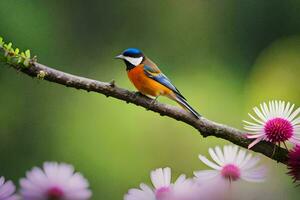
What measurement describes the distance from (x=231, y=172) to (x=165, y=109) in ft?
0.73

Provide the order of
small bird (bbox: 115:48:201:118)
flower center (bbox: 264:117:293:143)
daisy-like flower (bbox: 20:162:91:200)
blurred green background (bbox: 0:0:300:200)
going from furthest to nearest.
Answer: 1. blurred green background (bbox: 0:0:300:200)
2. small bird (bbox: 115:48:201:118)
3. flower center (bbox: 264:117:293:143)
4. daisy-like flower (bbox: 20:162:91:200)

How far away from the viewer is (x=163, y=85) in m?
1.03

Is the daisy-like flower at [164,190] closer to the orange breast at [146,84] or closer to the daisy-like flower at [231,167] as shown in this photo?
the daisy-like flower at [231,167]

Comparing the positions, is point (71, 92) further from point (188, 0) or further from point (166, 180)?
point (166, 180)

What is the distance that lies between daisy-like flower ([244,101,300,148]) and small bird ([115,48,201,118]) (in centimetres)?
62

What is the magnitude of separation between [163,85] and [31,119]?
351 centimetres

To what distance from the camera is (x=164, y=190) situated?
20cm

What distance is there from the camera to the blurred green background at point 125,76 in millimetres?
3424

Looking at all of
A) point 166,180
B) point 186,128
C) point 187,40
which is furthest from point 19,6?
point 166,180

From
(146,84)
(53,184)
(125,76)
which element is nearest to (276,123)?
(53,184)

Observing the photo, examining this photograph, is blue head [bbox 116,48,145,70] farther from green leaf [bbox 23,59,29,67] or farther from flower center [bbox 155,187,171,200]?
flower center [bbox 155,187,171,200]

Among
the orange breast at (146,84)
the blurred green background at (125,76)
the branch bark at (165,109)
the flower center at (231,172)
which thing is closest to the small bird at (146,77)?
the orange breast at (146,84)

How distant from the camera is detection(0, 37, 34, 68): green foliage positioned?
0.99 feet

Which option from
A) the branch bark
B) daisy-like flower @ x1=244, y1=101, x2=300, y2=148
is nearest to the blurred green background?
the branch bark
